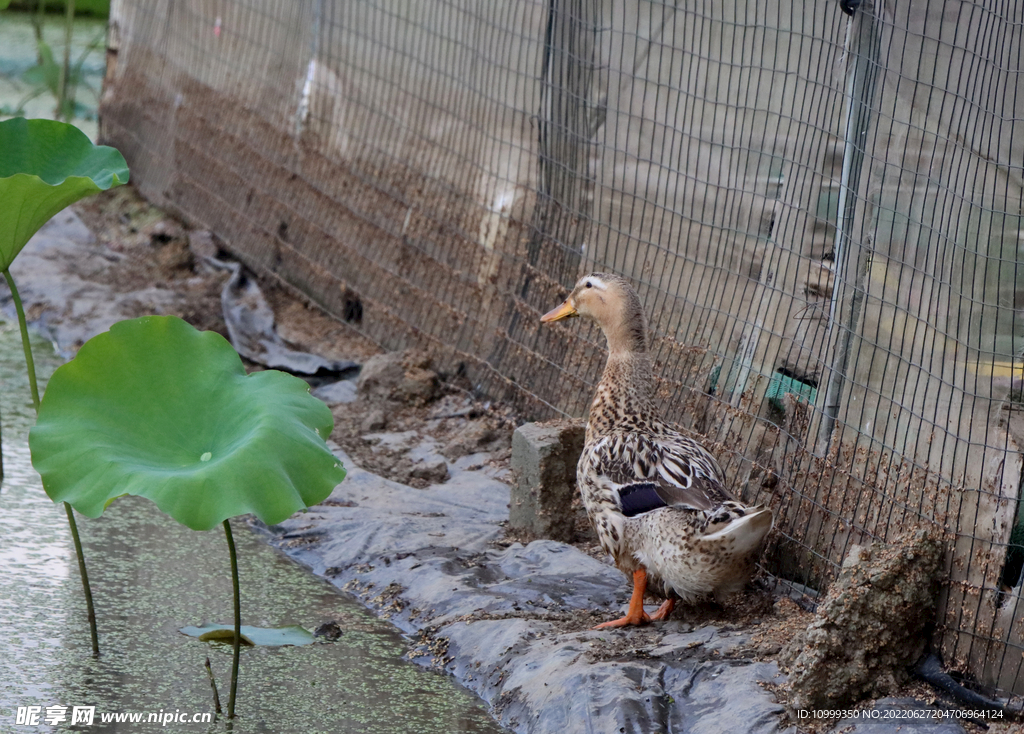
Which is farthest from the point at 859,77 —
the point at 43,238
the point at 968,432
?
the point at 43,238

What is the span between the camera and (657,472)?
3715 mm

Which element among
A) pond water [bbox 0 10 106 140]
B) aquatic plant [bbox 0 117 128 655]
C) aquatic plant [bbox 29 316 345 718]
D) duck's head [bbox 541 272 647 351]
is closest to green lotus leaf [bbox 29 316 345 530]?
aquatic plant [bbox 29 316 345 718]

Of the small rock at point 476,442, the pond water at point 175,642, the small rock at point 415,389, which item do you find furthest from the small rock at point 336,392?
the pond water at point 175,642

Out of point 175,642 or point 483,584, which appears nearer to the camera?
point 175,642

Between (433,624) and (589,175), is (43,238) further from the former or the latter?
(433,624)

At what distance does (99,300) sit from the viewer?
6840 mm

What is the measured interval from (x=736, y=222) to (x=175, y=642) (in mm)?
2368

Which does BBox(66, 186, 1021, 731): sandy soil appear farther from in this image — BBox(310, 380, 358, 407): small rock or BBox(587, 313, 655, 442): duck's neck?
BBox(587, 313, 655, 442): duck's neck

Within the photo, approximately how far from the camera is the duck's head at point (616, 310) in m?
4.24

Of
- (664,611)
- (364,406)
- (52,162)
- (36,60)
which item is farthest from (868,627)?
(36,60)

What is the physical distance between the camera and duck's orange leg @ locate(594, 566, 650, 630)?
3672mm

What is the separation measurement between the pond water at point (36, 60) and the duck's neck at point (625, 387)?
6.39 m

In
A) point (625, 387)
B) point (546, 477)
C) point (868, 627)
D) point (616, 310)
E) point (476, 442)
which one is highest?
point (616, 310)

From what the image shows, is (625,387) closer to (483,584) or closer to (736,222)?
(736,222)
